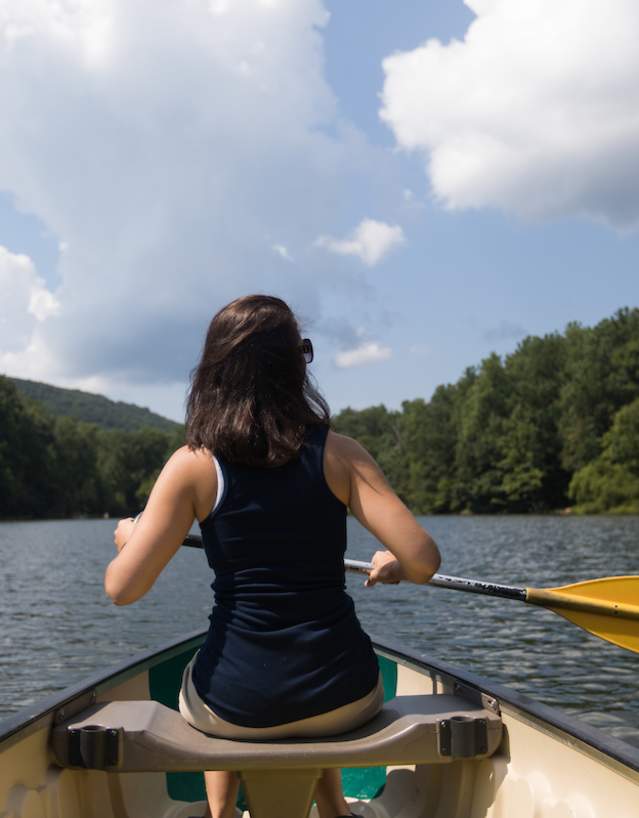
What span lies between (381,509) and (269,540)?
283mm

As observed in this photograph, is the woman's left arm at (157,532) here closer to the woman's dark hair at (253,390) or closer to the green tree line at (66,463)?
the woman's dark hair at (253,390)

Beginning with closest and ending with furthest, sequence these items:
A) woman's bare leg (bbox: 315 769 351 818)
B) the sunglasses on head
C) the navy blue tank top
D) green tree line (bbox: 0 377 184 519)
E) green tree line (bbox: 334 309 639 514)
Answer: the navy blue tank top, the sunglasses on head, woman's bare leg (bbox: 315 769 351 818), green tree line (bbox: 334 309 639 514), green tree line (bbox: 0 377 184 519)

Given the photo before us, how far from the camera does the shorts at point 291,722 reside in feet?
7.32

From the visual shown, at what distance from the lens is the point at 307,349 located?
2.38m

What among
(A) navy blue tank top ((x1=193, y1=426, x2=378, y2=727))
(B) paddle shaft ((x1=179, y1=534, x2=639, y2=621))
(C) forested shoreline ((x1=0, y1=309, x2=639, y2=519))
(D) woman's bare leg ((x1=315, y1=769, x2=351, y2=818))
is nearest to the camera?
(A) navy blue tank top ((x1=193, y1=426, x2=378, y2=727))

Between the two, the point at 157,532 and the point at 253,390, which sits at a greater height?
the point at 253,390

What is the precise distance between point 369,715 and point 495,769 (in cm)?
75

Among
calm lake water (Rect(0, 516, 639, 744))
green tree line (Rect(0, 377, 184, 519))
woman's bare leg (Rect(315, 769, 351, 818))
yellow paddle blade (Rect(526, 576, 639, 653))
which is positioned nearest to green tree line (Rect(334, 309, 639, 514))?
calm lake water (Rect(0, 516, 639, 744))

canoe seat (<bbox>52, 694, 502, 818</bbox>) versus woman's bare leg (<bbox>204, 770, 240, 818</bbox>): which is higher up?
canoe seat (<bbox>52, 694, 502, 818</bbox>)

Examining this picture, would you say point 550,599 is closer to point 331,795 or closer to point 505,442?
point 331,795

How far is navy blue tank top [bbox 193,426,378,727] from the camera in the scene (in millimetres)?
2117

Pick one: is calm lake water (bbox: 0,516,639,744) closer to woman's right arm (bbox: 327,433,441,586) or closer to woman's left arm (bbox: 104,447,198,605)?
woman's right arm (bbox: 327,433,441,586)

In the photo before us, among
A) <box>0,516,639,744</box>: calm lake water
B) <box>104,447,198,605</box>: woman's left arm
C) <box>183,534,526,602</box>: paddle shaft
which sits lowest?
<box>0,516,639,744</box>: calm lake water

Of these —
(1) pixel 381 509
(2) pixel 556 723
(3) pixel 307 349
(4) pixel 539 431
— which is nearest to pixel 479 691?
(2) pixel 556 723
